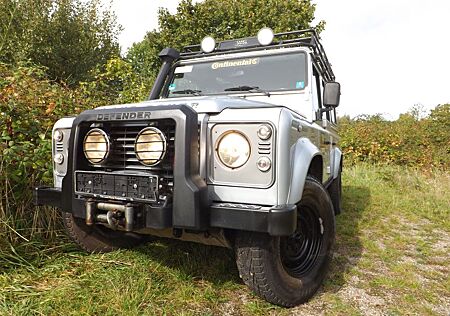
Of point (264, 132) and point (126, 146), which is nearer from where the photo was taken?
point (264, 132)

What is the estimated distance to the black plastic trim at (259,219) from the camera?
172cm

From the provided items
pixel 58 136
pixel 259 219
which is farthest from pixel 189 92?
pixel 259 219

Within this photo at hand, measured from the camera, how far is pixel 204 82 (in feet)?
11.3

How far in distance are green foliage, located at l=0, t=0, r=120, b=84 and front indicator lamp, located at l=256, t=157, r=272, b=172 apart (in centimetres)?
1017

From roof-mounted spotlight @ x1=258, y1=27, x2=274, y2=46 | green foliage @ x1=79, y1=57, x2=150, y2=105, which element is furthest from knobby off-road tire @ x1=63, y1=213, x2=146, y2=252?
green foliage @ x1=79, y1=57, x2=150, y2=105

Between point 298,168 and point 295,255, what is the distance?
2.54ft

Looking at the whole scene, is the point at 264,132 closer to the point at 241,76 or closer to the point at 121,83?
the point at 241,76

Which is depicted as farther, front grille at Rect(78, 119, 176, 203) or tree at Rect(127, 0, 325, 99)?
tree at Rect(127, 0, 325, 99)

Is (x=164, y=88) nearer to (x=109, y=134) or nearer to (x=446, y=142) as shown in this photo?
(x=109, y=134)

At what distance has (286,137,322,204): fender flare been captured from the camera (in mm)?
1897

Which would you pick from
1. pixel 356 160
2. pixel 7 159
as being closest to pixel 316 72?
pixel 7 159

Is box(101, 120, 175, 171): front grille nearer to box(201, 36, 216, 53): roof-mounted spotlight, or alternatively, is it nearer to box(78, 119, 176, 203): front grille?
box(78, 119, 176, 203): front grille

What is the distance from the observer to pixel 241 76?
333 centimetres

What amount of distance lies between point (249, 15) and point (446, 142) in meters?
10.9
